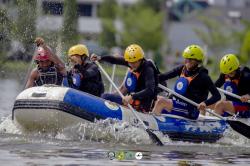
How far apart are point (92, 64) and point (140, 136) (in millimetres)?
1997

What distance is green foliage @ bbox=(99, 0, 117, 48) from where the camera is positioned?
235 ft

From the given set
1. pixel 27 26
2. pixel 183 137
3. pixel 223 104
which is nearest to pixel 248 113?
pixel 223 104

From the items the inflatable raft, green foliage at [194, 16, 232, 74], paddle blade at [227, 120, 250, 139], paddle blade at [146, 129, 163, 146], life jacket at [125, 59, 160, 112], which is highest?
green foliage at [194, 16, 232, 74]

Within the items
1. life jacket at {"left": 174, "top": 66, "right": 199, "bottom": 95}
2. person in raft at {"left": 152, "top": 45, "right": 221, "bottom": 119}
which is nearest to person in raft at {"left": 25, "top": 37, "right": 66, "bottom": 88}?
person in raft at {"left": 152, "top": 45, "right": 221, "bottom": 119}

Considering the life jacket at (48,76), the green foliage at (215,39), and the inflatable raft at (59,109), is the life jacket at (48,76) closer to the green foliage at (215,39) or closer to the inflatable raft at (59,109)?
the inflatable raft at (59,109)

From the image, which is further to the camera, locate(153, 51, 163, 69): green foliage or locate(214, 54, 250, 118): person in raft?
locate(153, 51, 163, 69): green foliage

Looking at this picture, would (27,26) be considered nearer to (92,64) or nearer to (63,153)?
(92,64)

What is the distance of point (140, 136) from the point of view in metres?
18.9

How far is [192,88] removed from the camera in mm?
19891

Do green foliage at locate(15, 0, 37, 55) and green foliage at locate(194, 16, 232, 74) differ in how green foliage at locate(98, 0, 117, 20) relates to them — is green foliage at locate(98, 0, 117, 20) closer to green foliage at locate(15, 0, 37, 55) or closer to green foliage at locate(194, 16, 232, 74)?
green foliage at locate(194, 16, 232, 74)

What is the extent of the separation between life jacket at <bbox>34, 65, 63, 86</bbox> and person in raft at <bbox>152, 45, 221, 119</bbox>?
2076mm

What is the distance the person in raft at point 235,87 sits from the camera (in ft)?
69.2

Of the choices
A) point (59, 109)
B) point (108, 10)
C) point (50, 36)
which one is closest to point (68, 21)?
point (50, 36)

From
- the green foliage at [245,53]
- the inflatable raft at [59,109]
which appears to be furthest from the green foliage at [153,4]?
the inflatable raft at [59,109]
